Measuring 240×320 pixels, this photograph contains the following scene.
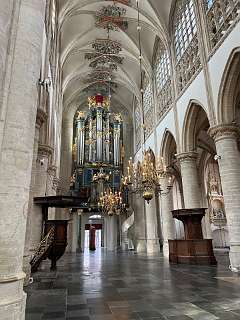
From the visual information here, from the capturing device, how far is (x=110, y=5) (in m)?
17.3

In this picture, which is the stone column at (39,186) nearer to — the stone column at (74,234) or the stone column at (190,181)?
the stone column at (190,181)

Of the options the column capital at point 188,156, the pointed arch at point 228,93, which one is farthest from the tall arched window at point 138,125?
the pointed arch at point 228,93

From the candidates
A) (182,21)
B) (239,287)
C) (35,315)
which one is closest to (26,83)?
(35,315)

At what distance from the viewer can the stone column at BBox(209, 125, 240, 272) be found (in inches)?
362

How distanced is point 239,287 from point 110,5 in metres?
18.2

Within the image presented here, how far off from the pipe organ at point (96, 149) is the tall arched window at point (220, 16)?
1427 centimetres

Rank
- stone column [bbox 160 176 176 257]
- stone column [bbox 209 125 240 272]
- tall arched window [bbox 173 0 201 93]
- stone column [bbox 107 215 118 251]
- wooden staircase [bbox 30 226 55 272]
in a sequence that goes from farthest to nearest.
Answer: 1. stone column [bbox 107 215 118 251]
2. stone column [bbox 160 176 176 257]
3. tall arched window [bbox 173 0 201 93]
4. stone column [bbox 209 125 240 272]
5. wooden staircase [bbox 30 226 55 272]

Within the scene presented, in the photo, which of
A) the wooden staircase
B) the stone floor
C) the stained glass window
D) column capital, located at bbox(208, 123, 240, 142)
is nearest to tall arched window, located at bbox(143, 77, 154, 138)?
the stained glass window

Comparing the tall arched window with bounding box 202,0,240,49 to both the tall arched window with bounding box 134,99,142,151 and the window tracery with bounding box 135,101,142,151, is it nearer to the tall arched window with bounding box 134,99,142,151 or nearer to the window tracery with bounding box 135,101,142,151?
the tall arched window with bounding box 134,99,142,151

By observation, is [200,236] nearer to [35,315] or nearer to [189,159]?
[189,159]

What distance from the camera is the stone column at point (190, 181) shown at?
1300cm

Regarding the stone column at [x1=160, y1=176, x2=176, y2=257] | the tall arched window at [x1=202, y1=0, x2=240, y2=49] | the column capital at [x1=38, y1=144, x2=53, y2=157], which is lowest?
the stone column at [x1=160, y1=176, x2=176, y2=257]

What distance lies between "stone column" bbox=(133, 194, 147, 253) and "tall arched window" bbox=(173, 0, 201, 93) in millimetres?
11848

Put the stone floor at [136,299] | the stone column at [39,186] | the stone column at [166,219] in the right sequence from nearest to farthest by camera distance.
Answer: the stone floor at [136,299] → the stone column at [39,186] → the stone column at [166,219]
